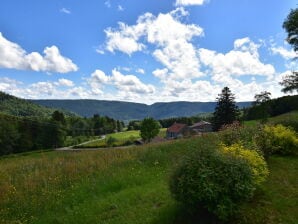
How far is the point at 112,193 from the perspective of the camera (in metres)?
11.9

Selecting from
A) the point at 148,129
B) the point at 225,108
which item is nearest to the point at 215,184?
the point at 225,108

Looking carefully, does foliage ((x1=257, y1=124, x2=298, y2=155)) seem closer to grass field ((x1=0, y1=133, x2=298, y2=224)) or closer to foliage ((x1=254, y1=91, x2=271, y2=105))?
grass field ((x1=0, y1=133, x2=298, y2=224))

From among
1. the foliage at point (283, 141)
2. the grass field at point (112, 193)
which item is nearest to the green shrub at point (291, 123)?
the foliage at point (283, 141)

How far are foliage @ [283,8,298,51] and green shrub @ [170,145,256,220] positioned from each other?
1277 inches

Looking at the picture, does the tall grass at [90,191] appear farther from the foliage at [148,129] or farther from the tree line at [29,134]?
the foliage at [148,129]

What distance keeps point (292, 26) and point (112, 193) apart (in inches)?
1258

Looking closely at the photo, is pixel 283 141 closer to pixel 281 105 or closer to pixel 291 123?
pixel 291 123

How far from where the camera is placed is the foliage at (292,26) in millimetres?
35188

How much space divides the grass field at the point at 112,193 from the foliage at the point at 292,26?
26.0m

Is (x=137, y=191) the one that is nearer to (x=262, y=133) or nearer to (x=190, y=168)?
(x=190, y=168)

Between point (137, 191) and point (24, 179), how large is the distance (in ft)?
16.7

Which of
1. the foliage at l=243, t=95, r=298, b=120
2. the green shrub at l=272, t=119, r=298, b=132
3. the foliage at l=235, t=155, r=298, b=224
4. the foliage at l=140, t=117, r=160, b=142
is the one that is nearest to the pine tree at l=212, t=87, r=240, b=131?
Answer: the foliage at l=243, t=95, r=298, b=120

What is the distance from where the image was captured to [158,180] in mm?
12984

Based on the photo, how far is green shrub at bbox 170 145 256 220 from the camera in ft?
23.9
